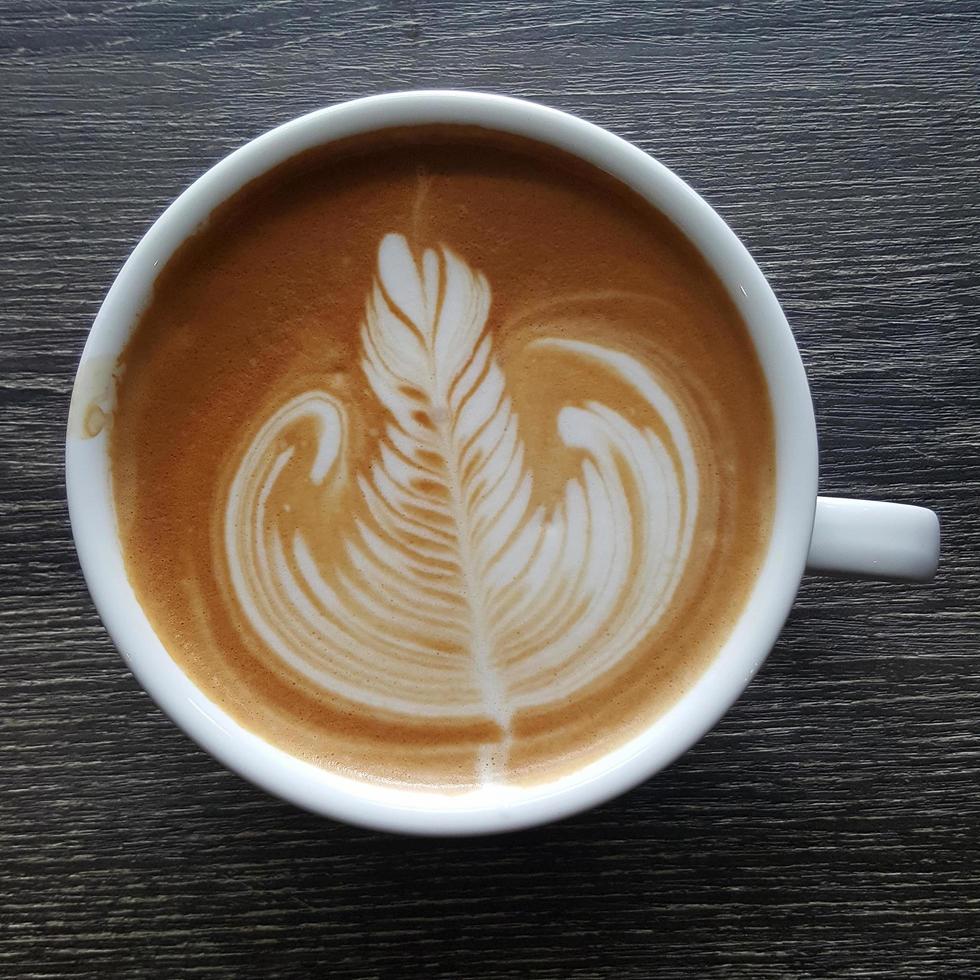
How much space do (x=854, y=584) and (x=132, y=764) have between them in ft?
2.88

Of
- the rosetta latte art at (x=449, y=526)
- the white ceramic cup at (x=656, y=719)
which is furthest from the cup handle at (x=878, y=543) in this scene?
the rosetta latte art at (x=449, y=526)

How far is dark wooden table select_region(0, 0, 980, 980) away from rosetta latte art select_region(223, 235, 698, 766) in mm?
295

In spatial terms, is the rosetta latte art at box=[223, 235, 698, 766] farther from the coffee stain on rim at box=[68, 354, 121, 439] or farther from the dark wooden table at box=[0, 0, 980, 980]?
the dark wooden table at box=[0, 0, 980, 980]

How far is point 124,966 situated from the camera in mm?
1083

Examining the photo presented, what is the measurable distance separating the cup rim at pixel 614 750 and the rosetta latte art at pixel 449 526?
84mm

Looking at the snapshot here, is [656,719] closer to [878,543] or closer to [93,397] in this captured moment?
[878,543]

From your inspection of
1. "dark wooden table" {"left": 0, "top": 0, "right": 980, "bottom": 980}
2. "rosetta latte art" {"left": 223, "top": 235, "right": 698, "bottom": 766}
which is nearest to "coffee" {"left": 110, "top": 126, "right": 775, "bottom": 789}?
"rosetta latte art" {"left": 223, "top": 235, "right": 698, "bottom": 766}

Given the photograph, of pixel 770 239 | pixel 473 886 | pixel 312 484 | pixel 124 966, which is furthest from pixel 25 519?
pixel 770 239

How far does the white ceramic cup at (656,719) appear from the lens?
2.77 ft

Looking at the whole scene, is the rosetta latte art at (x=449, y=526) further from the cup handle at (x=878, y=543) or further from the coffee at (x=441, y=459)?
the cup handle at (x=878, y=543)

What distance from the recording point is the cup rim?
845mm

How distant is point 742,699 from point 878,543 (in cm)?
29

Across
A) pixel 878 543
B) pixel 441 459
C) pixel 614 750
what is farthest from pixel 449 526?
pixel 878 543

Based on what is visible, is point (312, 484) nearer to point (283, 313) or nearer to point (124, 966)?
point (283, 313)
